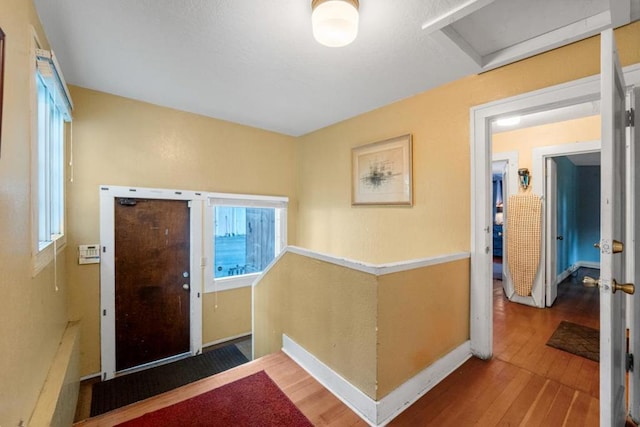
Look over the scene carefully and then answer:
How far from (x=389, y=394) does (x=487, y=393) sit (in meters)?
0.74

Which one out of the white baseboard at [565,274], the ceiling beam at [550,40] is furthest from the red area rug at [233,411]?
the white baseboard at [565,274]

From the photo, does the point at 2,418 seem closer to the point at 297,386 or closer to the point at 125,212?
the point at 297,386

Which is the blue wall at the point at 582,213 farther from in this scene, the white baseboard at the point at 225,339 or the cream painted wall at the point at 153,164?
the white baseboard at the point at 225,339

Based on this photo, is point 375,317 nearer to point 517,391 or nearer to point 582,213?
point 517,391

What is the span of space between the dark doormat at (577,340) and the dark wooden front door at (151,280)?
3906 millimetres

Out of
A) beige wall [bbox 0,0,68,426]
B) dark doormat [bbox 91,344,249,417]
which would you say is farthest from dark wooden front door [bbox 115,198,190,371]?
beige wall [bbox 0,0,68,426]

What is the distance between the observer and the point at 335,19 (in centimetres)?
142

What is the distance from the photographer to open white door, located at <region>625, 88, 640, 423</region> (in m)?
1.48

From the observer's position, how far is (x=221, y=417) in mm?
1628

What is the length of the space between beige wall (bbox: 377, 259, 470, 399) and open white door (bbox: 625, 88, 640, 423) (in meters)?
0.90

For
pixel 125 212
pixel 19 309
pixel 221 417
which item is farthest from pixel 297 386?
pixel 125 212

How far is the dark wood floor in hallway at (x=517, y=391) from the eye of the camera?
1.57m

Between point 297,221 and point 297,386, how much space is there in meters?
2.65

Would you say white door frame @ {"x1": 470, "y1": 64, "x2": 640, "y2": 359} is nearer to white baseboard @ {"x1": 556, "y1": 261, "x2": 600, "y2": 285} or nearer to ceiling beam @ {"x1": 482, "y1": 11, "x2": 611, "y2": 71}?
ceiling beam @ {"x1": 482, "y1": 11, "x2": 611, "y2": 71}
